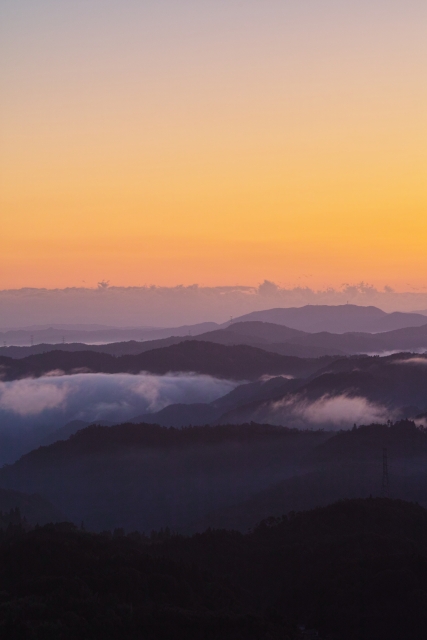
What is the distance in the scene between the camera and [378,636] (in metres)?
113

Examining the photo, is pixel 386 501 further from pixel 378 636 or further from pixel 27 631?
pixel 27 631

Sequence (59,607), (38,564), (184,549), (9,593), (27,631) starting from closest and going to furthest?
(27,631) → (59,607) → (9,593) → (38,564) → (184,549)

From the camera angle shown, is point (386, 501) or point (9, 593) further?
point (386, 501)

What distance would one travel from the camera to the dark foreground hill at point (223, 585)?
10400 centimetres

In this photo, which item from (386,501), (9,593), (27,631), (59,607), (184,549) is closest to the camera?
(27,631)

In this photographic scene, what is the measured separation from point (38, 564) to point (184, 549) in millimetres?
37171

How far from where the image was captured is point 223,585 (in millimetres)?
133750

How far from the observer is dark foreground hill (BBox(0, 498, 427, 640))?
10400 cm

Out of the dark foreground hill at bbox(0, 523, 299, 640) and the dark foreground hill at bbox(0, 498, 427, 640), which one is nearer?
the dark foreground hill at bbox(0, 523, 299, 640)

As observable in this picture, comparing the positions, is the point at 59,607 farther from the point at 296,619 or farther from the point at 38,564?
the point at 296,619

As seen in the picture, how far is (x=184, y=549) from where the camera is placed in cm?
16088

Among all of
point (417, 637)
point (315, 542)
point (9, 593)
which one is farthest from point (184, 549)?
point (417, 637)

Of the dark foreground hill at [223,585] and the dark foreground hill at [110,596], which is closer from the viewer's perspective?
the dark foreground hill at [110,596]

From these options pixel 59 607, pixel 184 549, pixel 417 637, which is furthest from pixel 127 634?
pixel 184 549
